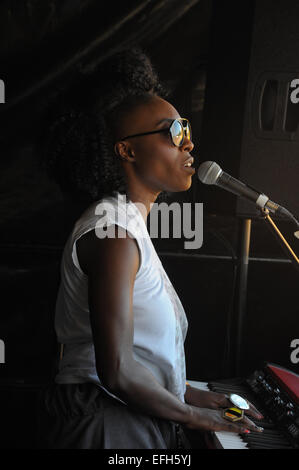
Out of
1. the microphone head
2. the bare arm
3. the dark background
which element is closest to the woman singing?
the bare arm

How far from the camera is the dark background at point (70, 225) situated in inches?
84.5

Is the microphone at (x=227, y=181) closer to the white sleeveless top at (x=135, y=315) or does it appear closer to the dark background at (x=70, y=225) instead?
the white sleeveless top at (x=135, y=315)

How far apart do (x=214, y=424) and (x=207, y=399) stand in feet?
0.63

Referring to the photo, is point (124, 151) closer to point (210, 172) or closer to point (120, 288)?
point (210, 172)

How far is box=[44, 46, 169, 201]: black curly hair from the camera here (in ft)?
4.49

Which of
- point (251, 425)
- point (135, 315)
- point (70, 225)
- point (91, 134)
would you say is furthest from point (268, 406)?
point (70, 225)

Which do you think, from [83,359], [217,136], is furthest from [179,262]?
[83,359]

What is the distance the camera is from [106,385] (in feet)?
3.59

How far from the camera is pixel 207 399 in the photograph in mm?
1363

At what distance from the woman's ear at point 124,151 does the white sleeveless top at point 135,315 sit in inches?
6.7

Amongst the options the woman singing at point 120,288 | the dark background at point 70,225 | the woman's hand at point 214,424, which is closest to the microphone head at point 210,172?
the woman singing at point 120,288

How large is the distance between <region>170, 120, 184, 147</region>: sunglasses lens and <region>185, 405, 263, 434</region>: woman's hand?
0.74 m

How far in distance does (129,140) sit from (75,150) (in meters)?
0.17

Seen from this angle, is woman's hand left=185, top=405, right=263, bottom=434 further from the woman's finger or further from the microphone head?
the microphone head
